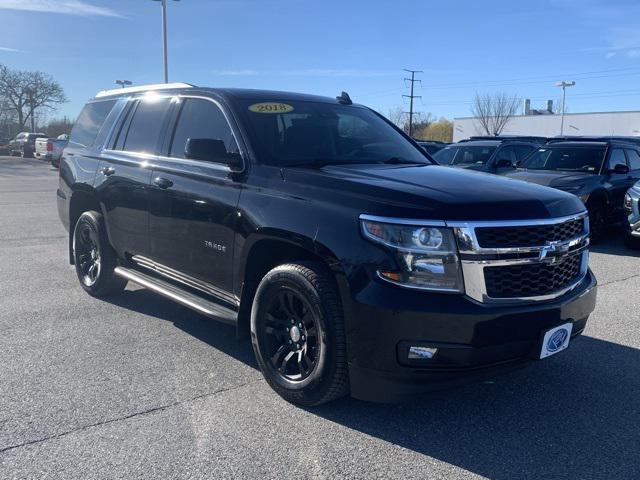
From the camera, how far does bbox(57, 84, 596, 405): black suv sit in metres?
3.17

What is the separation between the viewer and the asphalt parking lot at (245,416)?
309 cm

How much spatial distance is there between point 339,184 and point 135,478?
189cm

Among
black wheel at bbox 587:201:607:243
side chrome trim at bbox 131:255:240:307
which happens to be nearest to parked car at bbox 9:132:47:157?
black wheel at bbox 587:201:607:243

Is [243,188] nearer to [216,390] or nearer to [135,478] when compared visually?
[216,390]

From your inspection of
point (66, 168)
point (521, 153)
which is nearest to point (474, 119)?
A: point (521, 153)

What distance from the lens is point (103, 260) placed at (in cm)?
586

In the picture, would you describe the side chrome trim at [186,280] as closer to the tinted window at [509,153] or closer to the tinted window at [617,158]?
the tinted window at [617,158]

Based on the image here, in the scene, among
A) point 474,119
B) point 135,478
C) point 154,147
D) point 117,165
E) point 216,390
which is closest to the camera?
point 135,478

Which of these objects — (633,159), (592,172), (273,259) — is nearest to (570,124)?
(633,159)

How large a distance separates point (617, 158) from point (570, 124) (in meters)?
66.9

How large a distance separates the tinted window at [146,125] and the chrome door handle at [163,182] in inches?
15.9

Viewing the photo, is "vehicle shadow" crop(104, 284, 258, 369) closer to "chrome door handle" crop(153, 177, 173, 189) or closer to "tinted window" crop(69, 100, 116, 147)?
"chrome door handle" crop(153, 177, 173, 189)

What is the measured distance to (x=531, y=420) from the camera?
364cm

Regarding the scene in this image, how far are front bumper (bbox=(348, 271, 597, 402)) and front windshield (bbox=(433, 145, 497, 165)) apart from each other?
34.4 ft
